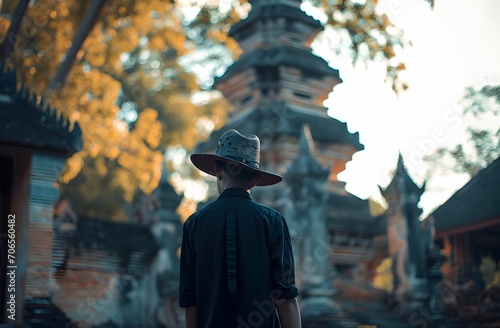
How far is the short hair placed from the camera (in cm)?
388

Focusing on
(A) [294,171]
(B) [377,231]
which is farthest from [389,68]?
(B) [377,231]

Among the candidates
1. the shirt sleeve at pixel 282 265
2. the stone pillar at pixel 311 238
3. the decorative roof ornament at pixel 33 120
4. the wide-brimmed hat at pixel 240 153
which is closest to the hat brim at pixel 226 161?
the wide-brimmed hat at pixel 240 153

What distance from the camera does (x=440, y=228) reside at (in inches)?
543

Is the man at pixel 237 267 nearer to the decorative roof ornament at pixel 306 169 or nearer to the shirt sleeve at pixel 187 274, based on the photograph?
the shirt sleeve at pixel 187 274

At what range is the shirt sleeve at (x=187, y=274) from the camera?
369 cm

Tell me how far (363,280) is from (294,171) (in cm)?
284

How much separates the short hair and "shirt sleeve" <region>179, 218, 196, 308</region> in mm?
369

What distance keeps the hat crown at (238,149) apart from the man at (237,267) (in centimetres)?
3

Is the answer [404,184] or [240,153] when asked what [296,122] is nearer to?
[404,184]

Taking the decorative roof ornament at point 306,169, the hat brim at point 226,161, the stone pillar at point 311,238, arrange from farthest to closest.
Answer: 1. the decorative roof ornament at point 306,169
2. the stone pillar at point 311,238
3. the hat brim at point 226,161

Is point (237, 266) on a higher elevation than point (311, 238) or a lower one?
lower

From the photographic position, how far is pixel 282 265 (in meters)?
3.57

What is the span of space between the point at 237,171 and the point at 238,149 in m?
0.12

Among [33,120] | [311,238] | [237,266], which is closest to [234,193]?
[237,266]
